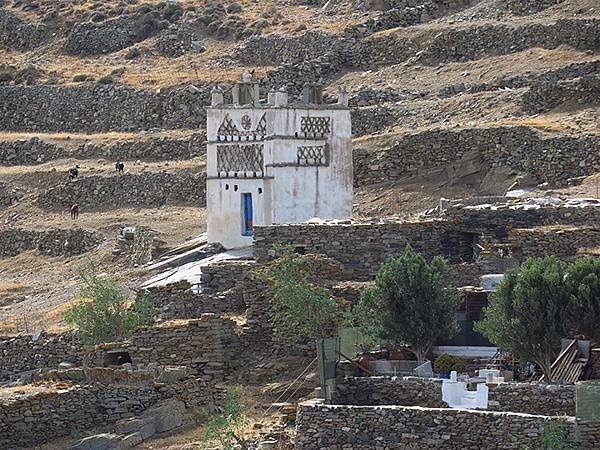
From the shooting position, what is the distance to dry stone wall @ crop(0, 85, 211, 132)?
206 ft

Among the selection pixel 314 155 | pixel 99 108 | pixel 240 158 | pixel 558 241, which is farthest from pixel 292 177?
pixel 99 108

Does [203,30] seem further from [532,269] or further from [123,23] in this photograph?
[532,269]

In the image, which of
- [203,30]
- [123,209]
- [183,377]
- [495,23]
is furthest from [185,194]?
[183,377]

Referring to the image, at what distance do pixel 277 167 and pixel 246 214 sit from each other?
54.1 inches

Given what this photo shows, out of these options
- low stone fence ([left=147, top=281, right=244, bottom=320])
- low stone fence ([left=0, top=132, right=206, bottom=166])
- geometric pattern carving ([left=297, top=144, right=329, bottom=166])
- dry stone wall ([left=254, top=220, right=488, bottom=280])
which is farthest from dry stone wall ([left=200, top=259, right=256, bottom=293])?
low stone fence ([left=0, top=132, right=206, bottom=166])

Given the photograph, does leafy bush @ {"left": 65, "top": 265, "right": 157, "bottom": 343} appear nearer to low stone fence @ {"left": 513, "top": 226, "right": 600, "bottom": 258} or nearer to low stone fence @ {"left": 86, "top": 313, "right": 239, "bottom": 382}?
low stone fence @ {"left": 86, "top": 313, "right": 239, "bottom": 382}

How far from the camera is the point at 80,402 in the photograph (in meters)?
26.8

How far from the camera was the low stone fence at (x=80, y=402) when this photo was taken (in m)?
26.4

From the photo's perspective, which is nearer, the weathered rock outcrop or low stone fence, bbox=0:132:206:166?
low stone fence, bbox=0:132:206:166

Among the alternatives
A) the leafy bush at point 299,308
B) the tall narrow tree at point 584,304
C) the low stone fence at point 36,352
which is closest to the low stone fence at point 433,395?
the tall narrow tree at point 584,304

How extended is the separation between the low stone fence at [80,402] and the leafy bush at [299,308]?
1.56 m

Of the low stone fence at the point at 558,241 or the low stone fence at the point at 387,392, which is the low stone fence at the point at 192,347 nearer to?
the low stone fence at the point at 387,392

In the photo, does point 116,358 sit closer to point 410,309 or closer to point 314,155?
point 410,309

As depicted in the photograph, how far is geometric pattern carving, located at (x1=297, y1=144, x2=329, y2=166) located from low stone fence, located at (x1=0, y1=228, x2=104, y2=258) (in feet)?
40.6
